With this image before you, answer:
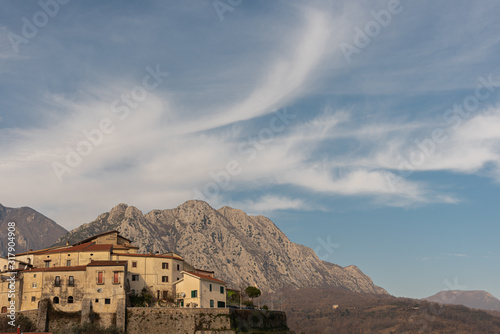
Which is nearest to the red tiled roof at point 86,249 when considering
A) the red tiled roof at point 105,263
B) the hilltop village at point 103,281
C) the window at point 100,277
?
the hilltop village at point 103,281

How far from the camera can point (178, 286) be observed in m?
81.1

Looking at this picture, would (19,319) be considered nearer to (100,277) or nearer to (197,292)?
(100,277)

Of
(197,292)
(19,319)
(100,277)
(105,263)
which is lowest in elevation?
(19,319)

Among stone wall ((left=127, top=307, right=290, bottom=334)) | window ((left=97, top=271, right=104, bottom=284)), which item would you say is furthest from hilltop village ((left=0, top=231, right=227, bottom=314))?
stone wall ((left=127, top=307, right=290, bottom=334))

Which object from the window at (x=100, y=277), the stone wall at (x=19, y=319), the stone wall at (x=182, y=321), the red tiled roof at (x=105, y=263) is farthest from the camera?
the red tiled roof at (x=105, y=263)

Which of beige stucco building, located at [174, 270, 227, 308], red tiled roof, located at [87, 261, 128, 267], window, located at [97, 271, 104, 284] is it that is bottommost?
beige stucco building, located at [174, 270, 227, 308]

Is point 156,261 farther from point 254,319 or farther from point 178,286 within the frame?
point 254,319

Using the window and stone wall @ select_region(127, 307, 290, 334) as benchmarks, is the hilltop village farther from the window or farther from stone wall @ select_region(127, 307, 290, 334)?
stone wall @ select_region(127, 307, 290, 334)

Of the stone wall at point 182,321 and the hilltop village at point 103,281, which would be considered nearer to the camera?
the stone wall at point 182,321

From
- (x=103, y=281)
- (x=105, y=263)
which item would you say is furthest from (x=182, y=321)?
(x=105, y=263)

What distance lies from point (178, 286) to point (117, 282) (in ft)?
39.7

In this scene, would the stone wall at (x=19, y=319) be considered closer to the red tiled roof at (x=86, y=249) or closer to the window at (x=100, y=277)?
the window at (x=100, y=277)

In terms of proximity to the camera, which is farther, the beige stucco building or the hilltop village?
the beige stucco building

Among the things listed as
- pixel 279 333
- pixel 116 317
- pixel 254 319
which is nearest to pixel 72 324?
pixel 116 317
